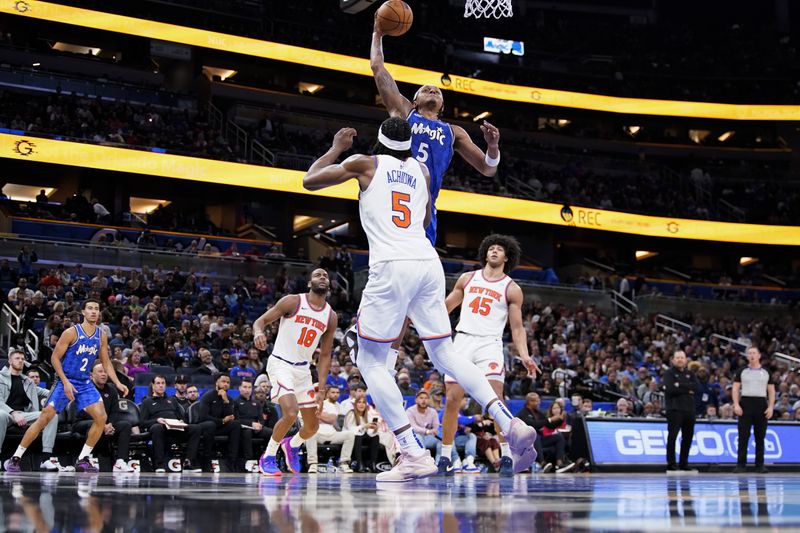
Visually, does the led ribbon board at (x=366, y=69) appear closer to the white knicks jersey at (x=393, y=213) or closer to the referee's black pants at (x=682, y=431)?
the referee's black pants at (x=682, y=431)

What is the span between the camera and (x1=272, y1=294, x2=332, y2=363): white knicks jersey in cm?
960

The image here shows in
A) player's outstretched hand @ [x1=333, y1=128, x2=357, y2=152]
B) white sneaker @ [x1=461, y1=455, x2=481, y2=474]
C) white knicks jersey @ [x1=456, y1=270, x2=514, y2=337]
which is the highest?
player's outstretched hand @ [x1=333, y1=128, x2=357, y2=152]

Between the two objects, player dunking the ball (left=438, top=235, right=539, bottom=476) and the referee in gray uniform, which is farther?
the referee in gray uniform

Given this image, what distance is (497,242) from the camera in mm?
9438

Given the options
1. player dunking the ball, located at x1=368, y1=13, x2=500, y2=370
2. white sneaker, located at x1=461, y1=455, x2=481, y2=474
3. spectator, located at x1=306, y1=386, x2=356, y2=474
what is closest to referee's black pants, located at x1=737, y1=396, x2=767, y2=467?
white sneaker, located at x1=461, y1=455, x2=481, y2=474

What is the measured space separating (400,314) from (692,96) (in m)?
42.1

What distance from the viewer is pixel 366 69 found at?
39.3 meters

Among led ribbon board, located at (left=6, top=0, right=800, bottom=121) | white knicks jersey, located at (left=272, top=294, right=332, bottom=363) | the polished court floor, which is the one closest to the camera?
the polished court floor

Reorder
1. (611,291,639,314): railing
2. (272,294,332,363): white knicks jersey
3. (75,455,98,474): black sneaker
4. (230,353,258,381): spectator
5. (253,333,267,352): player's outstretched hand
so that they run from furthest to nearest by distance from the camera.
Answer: (611,291,639,314): railing → (230,353,258,381): spectator → (75,455,98,474): black sneaker → (272,294,332,363): white knicks jersey → (253,333,267,352): player's outstretched hand

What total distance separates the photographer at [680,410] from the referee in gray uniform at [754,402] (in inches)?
31.1

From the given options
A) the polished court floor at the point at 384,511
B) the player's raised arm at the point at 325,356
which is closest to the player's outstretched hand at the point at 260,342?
the player's raised arm at the point at 325,356

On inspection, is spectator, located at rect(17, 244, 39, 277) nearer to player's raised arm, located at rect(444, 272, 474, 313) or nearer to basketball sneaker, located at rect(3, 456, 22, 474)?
basketball sneaker, located at rect(3, 456, 22, 474)

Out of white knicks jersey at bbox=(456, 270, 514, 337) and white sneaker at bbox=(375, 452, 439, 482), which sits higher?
white knicks jersey at bbox=(456, 270, 514, 337)

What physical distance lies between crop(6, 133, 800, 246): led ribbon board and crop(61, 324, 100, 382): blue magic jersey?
65.4 feet
